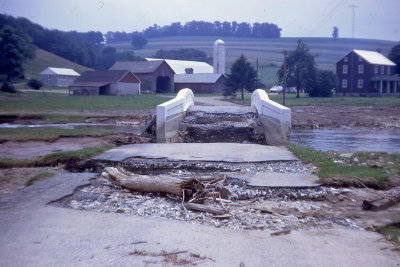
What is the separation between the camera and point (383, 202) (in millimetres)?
6645

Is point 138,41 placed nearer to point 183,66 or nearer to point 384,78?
point 183,66

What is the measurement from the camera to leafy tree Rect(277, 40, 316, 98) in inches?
2185

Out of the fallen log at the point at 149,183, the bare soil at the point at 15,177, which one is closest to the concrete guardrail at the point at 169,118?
the bare soil at the point at 15,177

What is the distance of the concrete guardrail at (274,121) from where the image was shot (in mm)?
13766

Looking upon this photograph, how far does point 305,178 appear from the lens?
8.12 meters

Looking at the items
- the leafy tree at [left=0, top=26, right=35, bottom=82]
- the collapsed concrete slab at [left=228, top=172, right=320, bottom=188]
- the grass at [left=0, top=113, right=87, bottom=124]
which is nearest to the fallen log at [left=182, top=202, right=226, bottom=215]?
the collapsed concrete slab at [left=228, top=172, right=320, bottom=188]

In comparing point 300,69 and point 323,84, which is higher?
point 300,69

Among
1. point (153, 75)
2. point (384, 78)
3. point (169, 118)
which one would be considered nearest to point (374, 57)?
point (384, 78)

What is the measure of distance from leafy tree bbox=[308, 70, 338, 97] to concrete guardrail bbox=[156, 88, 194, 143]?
134ft

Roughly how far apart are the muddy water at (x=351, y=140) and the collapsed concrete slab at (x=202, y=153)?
5.87 m

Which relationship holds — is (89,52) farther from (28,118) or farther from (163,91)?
(28,118)

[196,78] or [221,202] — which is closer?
[221,202]

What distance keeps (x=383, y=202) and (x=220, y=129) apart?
10011 millimetres

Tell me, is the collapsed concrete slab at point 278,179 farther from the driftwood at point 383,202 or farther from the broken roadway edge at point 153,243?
the broken roadway edge at point 153,243
